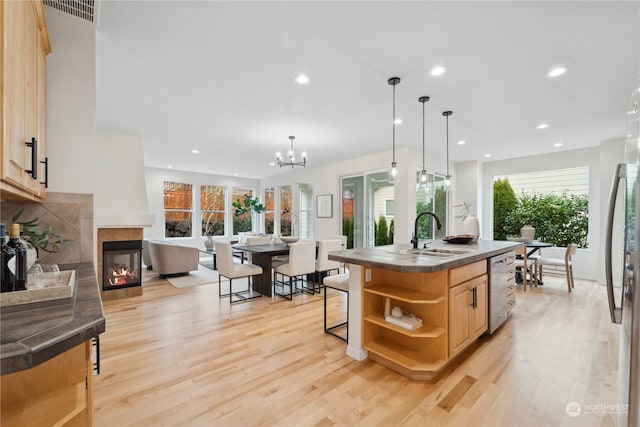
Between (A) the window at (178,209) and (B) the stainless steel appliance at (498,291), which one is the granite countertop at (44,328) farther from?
(A) the window at (178,209)

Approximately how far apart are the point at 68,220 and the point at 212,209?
7.48 m

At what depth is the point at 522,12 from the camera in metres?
1.92

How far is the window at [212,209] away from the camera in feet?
29.8

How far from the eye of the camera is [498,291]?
3029 millimetres

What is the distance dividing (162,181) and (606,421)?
370 inches

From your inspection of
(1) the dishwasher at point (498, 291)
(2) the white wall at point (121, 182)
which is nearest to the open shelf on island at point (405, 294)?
(1) the dishwasher at point (498, 291)

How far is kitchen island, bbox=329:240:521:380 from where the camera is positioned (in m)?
2.19

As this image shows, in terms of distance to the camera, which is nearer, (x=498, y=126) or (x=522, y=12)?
(x=522, y=12)

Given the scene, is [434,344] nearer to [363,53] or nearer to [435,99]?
[363,53]

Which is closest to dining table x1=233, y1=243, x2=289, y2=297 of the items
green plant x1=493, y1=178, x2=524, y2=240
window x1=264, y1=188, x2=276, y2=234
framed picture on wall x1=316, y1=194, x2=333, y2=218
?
framed picture on wall x1=316, y1=194, x2=333, y2=218

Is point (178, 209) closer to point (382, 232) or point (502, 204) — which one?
point (382, 232)

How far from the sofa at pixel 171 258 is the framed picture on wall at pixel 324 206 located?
3226 millimetres

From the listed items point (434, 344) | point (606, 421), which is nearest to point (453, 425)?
point (434, 344)

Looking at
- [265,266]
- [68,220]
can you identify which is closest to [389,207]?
[265,266]
